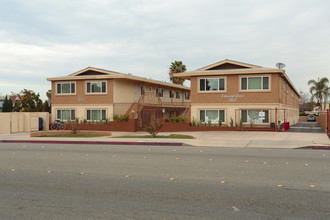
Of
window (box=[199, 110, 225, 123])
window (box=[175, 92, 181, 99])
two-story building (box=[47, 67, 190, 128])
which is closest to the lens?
window (box=[199, 110, 225, 123])

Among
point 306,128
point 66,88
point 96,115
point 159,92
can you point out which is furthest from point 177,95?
point 306,128

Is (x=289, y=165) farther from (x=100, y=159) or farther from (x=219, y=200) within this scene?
(x=100, y=159)

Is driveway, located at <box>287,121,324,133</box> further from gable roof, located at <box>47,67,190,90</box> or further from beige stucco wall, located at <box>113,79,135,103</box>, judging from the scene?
beige stucco wall, located at <box>113,79,135,103</box>

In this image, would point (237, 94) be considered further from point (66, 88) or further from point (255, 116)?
point (66, 88)

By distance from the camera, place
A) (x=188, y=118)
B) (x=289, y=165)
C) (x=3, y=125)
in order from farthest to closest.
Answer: (x=188, y=118)
(x=3, y=125)
(x=289, y=165)

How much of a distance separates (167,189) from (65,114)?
2875 cm

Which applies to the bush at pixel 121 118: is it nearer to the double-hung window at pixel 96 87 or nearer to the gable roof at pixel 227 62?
the double-hung window at pixel 96 87

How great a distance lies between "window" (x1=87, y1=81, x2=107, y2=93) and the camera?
3269 cm

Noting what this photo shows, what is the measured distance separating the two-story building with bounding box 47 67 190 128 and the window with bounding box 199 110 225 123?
348 cm

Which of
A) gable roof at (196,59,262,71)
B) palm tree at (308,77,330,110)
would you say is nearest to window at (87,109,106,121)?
gable roof at (196,59,262,71)

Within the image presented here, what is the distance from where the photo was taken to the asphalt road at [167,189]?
229 inches

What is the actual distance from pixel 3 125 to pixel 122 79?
1110 cm

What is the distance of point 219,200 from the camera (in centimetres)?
650

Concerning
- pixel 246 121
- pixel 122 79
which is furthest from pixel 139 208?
pixel 122 79
